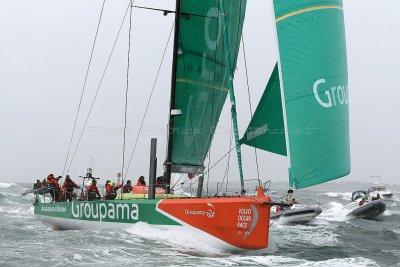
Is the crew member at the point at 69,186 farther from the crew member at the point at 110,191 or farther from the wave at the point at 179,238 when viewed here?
the wave at the point at 179,238

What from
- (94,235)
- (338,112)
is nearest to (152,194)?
(94,235)

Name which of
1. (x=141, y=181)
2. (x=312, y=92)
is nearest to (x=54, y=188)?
(x=141, y=181)

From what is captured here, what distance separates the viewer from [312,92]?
397 inches

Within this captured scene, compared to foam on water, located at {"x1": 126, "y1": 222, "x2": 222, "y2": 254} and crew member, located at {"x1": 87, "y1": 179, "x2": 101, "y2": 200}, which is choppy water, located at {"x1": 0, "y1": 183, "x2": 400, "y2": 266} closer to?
foam on water, located at {"x1": 126, "y1": 222, "x2": 222, "y2": 254}

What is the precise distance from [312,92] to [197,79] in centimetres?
412

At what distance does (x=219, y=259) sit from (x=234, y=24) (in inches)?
274

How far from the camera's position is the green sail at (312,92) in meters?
9.90

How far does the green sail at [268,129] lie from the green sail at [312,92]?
965 mm

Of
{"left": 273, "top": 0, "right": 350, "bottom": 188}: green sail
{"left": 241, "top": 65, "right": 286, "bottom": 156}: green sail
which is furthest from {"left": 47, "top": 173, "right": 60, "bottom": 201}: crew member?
{"left": 273, "top": 0, "right": 350, "bottom": 188}: green sail

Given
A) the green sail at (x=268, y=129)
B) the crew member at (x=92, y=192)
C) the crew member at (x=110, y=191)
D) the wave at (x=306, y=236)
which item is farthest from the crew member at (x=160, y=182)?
the green sail at (x=268, y=129)

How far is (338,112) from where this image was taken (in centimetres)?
1037

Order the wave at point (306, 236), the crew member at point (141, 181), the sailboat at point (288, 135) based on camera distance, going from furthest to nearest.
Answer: the crew member at point (141, 181) < the wave at point (306, 236) < the sailboat at point (288, 135)

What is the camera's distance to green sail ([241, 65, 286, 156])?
36.1 ft

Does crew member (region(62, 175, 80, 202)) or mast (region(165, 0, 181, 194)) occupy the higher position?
mast (region(165, 0, 181, 194))
